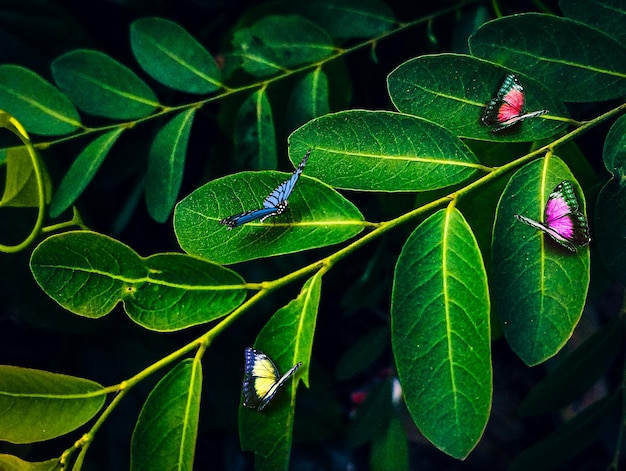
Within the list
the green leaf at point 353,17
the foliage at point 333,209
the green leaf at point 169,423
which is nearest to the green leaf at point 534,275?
the foliage at point 333,209

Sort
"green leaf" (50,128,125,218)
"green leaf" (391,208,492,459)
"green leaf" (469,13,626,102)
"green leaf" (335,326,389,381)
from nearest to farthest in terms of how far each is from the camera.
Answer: "green leaf" (391,208,492,459)
"green leaf" (469,13,626,102)
"green leaf" (50,128,125,218)
"green leaf" (335,326,389,381)

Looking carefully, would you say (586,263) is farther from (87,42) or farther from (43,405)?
(87,42)

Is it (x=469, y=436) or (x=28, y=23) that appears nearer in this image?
(x=469, y=436)

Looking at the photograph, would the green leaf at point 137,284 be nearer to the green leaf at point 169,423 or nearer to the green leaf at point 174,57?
the green leaf at point 169,423

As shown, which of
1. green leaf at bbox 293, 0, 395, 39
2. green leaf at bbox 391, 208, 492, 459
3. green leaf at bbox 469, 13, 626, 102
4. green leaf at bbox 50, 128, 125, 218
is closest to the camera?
green leaf at bbox 391, 208, 492, 459

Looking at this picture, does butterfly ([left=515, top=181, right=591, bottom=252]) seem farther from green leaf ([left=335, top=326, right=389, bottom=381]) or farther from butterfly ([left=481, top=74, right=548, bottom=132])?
green leaf ([left=335, top=326, right=389, bottom=381])

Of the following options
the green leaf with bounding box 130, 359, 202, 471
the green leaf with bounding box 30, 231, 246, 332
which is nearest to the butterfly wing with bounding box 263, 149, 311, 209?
the green leaf with bounding box 30, 231, 246, 332

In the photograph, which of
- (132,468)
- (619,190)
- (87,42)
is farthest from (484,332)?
(87,42)

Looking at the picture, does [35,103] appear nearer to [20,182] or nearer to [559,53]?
[20,182]
